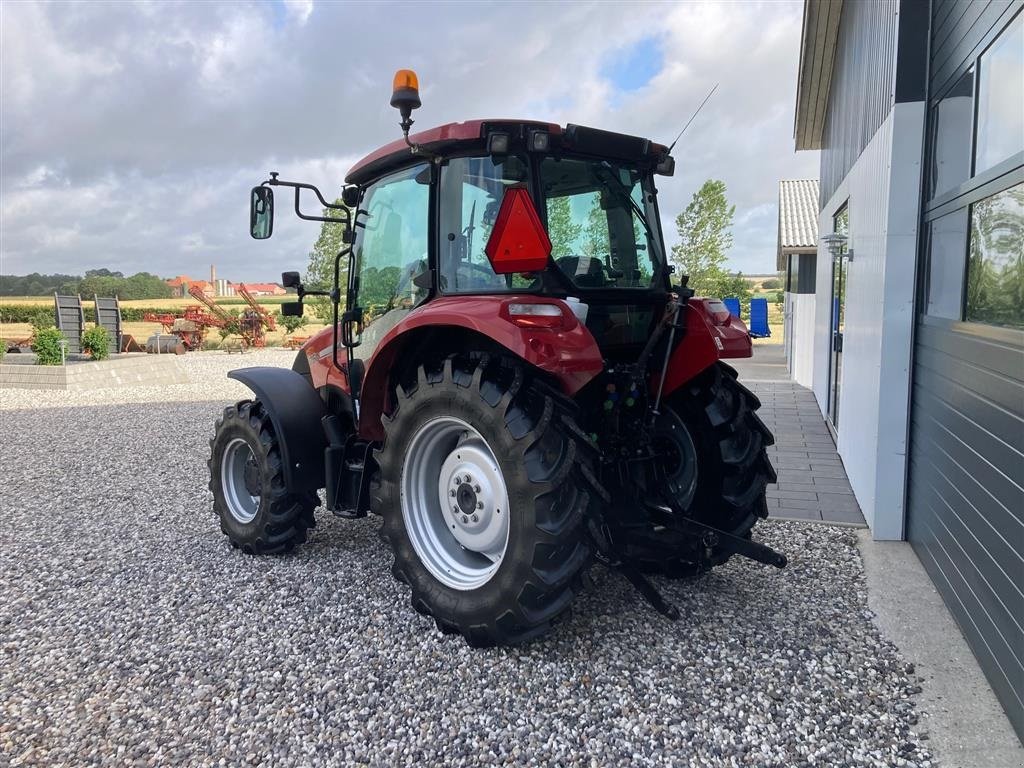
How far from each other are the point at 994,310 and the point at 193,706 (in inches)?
144

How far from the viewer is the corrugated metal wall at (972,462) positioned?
2.65 m

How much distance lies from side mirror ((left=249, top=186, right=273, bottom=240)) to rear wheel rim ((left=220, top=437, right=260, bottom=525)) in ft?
4.27

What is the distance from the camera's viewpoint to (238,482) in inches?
183

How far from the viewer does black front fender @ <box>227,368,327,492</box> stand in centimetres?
416

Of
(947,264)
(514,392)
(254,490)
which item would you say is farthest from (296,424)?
(947,264)

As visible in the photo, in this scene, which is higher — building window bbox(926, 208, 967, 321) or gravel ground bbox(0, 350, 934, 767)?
building window bbox(926, 208, 967, 321)

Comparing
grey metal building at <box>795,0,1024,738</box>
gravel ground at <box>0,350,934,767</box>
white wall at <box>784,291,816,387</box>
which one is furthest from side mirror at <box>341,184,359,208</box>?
white wall at <box>784,291,816,387</box>

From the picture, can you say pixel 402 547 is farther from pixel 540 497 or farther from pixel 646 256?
pixel 646 256

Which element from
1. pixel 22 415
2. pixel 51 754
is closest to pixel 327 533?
pixel 51 754

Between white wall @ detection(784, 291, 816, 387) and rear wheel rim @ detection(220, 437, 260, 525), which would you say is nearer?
rear wheel rim @ detection(220, 437, 260, 525)

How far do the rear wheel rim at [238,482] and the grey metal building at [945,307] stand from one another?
3826 millimetres

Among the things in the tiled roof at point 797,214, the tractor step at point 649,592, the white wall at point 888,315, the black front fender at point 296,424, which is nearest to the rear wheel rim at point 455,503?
the tractor step at point 649,592

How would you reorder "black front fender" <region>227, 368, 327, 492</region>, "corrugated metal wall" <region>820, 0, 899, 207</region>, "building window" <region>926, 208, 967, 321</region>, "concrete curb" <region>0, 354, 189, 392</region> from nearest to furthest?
1. "building window" <region>926, 208, 967, 321</region>
2. "black front fender" <region>227, 368, 327, 492</region>
3. "corrugated metal wall" <region>820, 0, 899, 207</region>
4. "concrete curb" <region>0, 354, 189, 392</region>

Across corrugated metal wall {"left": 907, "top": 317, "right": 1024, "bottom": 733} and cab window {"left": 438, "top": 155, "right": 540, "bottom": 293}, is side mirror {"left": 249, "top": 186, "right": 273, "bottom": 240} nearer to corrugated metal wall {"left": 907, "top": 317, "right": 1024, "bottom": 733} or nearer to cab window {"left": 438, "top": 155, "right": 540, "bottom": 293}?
Answer: cab window {"left": 438, "top": 155, "right": 540, "bottom": 293}
